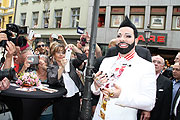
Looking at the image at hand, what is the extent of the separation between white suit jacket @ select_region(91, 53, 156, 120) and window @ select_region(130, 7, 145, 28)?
12.5 m

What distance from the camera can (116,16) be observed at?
1414 centimetres

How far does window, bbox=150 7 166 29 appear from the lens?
42.4 ft

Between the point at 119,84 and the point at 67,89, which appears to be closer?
the point at 119,84

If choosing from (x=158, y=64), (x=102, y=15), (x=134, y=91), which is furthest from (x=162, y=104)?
(x=102, y=15)


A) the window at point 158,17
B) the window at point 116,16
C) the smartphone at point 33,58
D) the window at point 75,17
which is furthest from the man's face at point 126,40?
the window at point 75,17

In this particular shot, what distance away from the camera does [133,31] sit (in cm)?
203

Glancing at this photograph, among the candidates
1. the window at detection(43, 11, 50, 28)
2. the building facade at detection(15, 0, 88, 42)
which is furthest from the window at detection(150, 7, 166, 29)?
the window at detection(43, 11, 50, 28)

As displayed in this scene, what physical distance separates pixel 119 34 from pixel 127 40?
0.43ft

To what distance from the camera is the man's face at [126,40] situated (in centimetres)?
196

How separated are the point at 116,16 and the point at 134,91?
13.1 m

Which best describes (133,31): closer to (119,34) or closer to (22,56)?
(119,34)

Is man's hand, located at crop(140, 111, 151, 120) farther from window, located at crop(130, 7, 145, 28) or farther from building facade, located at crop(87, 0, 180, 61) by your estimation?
window, located at crop(130, 7, 145, 28)

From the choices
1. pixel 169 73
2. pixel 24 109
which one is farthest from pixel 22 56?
pixel 169 73

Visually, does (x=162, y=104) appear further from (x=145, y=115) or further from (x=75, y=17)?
(x=75, y=17)
